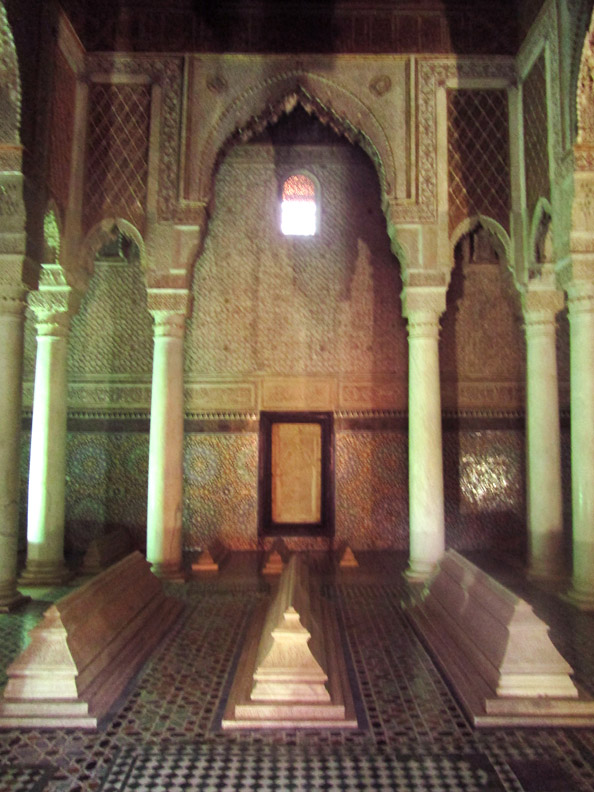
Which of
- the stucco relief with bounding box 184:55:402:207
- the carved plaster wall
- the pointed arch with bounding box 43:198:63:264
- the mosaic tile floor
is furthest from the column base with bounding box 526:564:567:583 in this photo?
the pointed arch with bounding box 43:198:63:264

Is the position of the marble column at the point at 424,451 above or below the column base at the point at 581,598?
above

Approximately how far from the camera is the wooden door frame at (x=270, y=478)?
7355 mm

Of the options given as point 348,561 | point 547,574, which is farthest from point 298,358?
point 547,574

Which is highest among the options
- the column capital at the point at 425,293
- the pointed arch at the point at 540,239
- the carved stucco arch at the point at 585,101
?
the carved stucco arch at the point at 585,101

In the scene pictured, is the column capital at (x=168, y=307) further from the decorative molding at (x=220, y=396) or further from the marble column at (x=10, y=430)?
the decorative molding at (x=220, y=396)

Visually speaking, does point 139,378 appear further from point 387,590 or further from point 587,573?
point 587,573

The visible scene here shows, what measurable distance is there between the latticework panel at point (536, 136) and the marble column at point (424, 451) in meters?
1.34

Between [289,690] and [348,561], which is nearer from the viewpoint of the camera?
[289,690]

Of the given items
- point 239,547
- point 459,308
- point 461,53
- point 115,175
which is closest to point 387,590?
point 239,547

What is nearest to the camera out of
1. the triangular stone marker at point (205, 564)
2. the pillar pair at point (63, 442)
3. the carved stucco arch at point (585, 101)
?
the carved stucco arch at point (585, 101)

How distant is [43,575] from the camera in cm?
568

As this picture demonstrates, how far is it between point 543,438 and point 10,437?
5.03m

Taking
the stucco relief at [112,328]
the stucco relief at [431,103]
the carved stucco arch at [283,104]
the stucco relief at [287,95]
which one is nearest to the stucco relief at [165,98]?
the stucco relief at [287,95]

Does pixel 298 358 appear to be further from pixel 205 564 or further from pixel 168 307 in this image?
pixel 205 564
